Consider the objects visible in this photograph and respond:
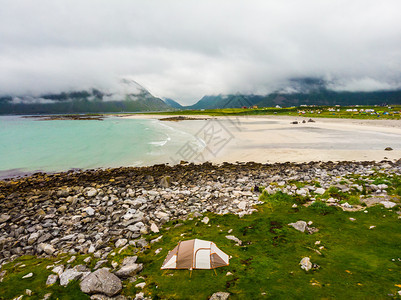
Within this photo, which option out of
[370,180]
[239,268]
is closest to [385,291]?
[239,268]

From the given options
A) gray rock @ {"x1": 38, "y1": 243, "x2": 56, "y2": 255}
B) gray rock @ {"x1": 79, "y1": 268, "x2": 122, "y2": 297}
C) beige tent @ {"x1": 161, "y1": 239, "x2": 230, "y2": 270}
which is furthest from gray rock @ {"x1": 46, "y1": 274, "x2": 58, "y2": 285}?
beige tent @ {"x1": 161, "y1": 239, "x2": 230, "y2": 270}

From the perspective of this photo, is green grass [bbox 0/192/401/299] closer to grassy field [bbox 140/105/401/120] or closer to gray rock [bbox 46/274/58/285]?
gray rock [bbox 46/274/58/285]

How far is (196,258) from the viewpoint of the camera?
23.6 feet

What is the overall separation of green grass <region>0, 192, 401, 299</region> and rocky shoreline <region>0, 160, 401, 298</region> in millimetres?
896

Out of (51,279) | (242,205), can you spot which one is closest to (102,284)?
(51,279)

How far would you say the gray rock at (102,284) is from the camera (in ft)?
20.4

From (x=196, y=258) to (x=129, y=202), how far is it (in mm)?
7364

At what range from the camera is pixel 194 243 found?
7613mm

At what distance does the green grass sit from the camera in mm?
5832

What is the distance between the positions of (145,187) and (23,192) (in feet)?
34.5

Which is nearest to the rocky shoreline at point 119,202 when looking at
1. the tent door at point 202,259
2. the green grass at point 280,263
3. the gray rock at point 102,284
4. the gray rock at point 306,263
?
the green grass at point 280,263

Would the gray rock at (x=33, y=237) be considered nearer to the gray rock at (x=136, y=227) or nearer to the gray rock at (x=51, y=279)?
the gray rock at (x=51, y=279)

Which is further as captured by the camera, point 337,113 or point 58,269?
point 337,113

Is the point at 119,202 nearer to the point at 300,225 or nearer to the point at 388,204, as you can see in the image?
the point at 300,225
